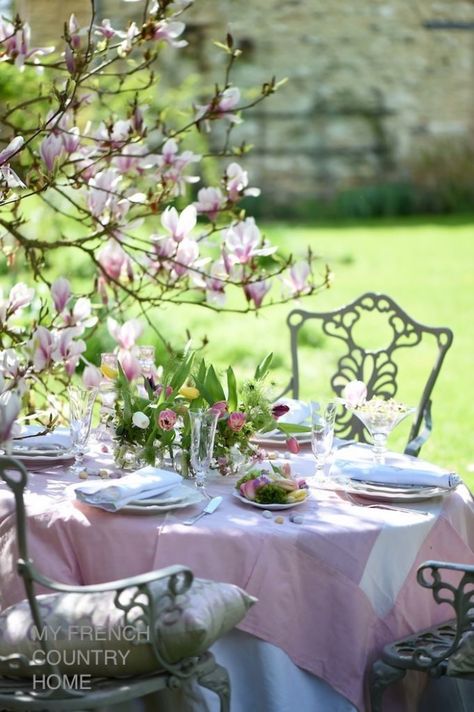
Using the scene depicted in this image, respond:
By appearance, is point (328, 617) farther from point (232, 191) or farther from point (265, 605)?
point (232, 191)

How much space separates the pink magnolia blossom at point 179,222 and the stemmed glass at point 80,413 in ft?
1.87

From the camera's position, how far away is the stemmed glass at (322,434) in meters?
3.42

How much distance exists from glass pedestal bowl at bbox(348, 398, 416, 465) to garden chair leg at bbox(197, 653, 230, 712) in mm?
1021

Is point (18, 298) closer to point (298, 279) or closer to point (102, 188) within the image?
point (102, 188)

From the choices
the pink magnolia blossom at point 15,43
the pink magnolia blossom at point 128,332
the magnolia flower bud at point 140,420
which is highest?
the pink magnolia blossom at point 15,43

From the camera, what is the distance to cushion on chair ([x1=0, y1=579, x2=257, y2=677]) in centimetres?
271

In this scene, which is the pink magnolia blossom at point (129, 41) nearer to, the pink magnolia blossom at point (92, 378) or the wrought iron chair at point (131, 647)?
the pink magnolia blossom at point (92, 378)

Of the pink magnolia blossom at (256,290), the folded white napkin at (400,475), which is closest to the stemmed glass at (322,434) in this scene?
the folded white napkin at (400,475)

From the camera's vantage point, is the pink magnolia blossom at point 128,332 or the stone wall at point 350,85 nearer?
the pink magnolia blossom at point 128,332

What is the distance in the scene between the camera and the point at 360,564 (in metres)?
3.04

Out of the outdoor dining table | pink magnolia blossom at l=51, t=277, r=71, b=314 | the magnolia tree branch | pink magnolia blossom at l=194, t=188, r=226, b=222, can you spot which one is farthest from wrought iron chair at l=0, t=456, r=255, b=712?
pink magnolia blossom at l=194, t=188, r=226, b=222

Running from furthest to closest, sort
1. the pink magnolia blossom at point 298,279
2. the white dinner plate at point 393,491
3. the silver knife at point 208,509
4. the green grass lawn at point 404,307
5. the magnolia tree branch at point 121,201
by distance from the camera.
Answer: the green grass lawn at point 404,307, the pink magnolia blossom at point 298,279, the magnolia tree branch at point 121,201, the white dinner plate at point 393,491, the silver knife at point 208,509

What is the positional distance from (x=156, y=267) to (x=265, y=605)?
1.40 meters

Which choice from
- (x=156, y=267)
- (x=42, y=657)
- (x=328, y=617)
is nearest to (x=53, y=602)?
(x=42, y=657)
